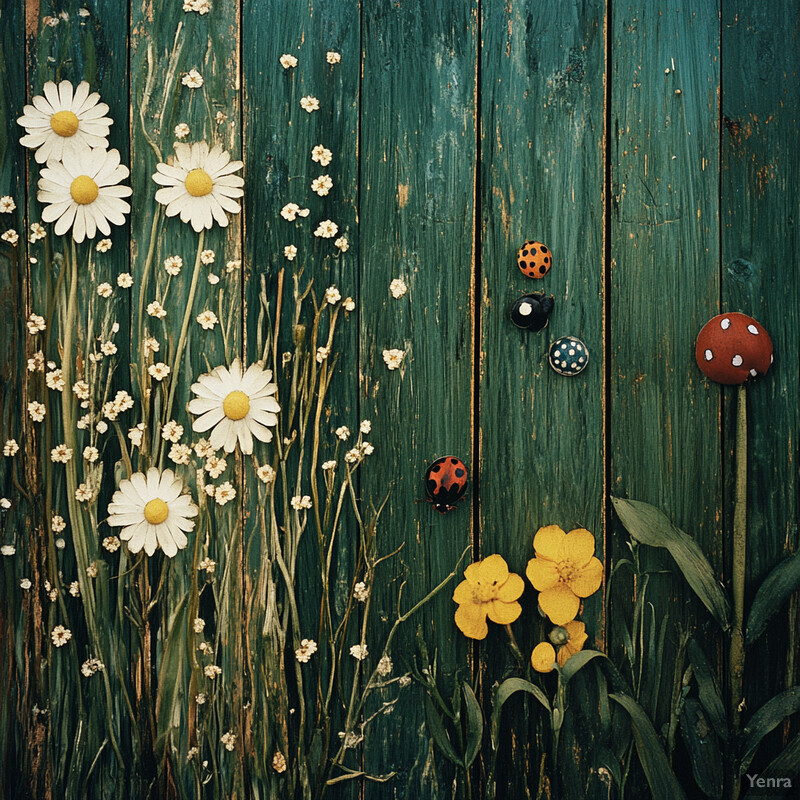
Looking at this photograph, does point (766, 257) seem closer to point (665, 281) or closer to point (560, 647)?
point (665, 281)

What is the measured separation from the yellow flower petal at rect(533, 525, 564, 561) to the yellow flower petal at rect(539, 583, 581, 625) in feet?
0.21

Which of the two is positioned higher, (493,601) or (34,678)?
(493,601)

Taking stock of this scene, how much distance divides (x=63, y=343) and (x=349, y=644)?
0.87 m

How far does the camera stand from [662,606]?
1460mm

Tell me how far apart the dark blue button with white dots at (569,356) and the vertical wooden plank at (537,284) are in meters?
0.02

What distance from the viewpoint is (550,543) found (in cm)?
143

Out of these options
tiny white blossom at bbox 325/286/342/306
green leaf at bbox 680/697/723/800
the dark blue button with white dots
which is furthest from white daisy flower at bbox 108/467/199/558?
green leaf at bbox 680/697/723/800

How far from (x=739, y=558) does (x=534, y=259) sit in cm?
75

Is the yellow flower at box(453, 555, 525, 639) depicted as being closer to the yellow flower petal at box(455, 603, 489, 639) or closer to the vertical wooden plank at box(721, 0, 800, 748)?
the yellow flower petal at box(455, 603, 489, 639)

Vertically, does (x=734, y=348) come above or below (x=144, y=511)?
above

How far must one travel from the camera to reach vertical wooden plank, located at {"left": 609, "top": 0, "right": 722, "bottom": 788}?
4.73 ft

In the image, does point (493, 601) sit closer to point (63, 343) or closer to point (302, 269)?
point (302, 269)

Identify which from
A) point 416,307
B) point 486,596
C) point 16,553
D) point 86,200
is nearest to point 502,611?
point 486,596

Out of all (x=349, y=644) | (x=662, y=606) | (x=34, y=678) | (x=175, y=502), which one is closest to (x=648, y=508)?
(x=662, y=606)
